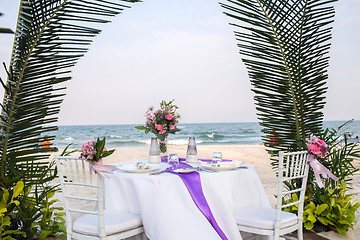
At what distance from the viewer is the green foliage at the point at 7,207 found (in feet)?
8.10

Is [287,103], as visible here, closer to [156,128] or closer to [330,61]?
[330,61]

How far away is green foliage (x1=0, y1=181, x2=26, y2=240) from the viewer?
247 cm

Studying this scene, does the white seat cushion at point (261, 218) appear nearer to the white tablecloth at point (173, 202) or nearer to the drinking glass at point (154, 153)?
the white tablecloth at point (173, 202)

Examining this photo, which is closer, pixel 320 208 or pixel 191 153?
pixel 191 153

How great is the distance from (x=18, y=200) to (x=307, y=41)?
3.11 meters

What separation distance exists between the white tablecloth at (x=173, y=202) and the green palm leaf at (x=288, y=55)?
113cm

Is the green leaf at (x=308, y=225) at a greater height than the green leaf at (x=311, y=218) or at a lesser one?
lesser

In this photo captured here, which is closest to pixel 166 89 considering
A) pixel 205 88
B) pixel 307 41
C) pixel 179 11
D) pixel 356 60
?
pixel 205 88

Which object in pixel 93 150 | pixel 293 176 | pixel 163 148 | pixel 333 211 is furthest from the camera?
pixel 333 211

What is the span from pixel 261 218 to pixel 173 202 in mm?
660

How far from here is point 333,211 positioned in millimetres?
3256

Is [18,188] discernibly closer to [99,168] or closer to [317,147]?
[99,168]

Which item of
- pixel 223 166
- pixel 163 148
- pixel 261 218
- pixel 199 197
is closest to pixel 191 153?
pixel 163 148

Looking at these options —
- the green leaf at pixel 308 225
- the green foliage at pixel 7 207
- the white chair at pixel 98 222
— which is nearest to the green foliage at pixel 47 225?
the green foliage at pixel 7 207
